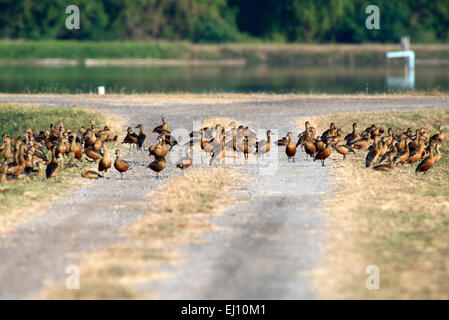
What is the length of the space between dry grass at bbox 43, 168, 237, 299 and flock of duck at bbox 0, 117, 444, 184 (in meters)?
1.84

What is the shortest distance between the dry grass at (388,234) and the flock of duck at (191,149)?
1.64ft

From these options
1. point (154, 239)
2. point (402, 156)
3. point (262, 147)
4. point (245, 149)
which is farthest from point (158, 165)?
point (402, 156)

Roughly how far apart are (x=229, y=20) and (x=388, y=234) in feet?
342

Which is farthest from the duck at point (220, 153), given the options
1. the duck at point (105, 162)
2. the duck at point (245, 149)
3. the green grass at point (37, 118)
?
the green grass at point (37, 118)

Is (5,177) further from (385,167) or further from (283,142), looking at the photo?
(385,167)

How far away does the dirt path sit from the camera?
10.2 metres

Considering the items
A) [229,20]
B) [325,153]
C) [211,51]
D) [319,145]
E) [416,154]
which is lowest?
[416,154]

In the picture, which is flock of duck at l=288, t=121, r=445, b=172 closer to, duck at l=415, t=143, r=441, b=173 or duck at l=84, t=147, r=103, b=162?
duck at l=415, t=143, r=441, b=173

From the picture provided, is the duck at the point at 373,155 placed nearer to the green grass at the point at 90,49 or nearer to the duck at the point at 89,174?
the duck at the point at 89,174

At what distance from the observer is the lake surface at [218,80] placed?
57150 millimetres

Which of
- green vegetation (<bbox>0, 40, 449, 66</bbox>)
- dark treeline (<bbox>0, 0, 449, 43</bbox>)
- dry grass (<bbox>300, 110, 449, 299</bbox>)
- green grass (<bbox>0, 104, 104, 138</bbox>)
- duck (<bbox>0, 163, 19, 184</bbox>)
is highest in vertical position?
dark treeline (<bbox>0, 0, 449, 43</bbox>)

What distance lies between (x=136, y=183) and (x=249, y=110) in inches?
689

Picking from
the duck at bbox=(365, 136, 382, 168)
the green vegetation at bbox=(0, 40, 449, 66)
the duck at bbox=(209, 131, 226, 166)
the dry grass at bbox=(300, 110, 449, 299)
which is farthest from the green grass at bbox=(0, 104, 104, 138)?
the green vegetation at bbox=(0, 40, 449, 66)

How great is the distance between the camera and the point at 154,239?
12398mm
